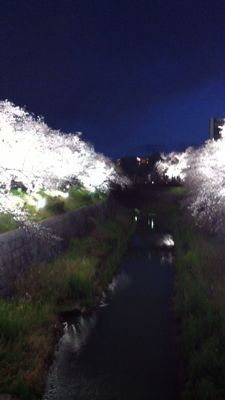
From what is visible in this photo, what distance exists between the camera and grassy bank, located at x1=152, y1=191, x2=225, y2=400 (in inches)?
340

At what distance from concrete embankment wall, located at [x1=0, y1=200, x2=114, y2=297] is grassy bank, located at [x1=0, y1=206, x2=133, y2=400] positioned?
393 mm

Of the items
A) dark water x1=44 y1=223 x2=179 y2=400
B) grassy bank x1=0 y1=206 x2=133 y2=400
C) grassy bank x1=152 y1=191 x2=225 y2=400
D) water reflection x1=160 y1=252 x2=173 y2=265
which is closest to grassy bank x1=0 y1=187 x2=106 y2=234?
grassy bank x1=0 y1=206 x2=133 y2=400

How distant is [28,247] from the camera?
15812 millimetres

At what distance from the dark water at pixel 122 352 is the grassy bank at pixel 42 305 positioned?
1.75ft

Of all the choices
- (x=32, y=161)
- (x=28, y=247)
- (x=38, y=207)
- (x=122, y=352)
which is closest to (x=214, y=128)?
(x=32, y=161)

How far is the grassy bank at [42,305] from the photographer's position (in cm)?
898

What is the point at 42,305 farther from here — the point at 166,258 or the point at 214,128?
the point at 214,128

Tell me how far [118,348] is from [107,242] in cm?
1376

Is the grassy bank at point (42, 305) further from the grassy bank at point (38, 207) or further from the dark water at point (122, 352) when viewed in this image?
the grassy bank at point (38, 207)

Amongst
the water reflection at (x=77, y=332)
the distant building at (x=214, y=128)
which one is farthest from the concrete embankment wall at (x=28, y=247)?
the distant building at (x=214, y=128)

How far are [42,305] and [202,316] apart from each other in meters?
4.91

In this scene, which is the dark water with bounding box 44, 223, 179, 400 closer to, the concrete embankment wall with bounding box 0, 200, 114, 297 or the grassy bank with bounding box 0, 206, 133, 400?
the grassy bank with bounding box 0, 206, 133, 400

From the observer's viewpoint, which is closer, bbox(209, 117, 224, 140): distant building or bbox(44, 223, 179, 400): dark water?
bbox(44, 223, 179, 400): dark water

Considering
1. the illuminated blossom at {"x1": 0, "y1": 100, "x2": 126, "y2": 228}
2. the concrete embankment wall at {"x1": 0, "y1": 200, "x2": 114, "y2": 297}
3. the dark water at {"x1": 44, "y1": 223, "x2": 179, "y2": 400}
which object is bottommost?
the dark water at {"x1": 44, "y1": 223, "x2": 179, "y2": 400}
